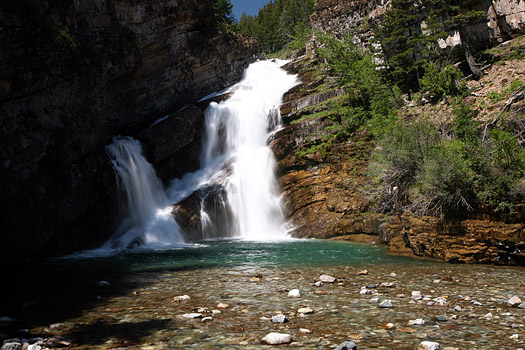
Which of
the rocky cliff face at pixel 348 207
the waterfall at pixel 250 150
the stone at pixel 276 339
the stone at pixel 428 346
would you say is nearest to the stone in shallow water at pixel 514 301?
the stone at pixel 428 346

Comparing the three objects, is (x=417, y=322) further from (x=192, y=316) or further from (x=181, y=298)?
(x=181, y=298)

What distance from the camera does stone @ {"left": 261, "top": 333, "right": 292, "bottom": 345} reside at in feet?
19.3

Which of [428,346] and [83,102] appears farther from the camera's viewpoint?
[83,102]

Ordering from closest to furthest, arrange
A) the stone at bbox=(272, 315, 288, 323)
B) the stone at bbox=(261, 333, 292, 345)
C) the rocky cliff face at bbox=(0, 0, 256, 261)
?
the stone at bbox=(261, 333, 292, 345), the stone at bbox=(272, 315, 288, 323), the rocky cliff face at bbox=(0, 0, 256, 261)

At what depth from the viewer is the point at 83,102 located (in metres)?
23.3

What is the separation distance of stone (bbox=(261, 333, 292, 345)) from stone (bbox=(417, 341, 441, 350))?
6.40ft

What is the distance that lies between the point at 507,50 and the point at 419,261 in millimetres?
19135

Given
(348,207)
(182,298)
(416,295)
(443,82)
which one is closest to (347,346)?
(416,295)

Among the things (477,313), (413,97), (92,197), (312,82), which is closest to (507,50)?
(413,97)

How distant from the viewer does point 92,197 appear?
23766mm

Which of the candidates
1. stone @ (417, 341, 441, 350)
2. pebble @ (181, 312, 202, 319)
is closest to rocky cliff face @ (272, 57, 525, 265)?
stone @ (417, 341, 441, 350)

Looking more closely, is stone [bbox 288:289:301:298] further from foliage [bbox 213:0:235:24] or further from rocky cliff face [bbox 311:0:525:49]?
foliage [bbox 213:0:235:24]

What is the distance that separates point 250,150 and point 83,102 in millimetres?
12885

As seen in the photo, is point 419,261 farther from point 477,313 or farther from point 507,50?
point 507,50
